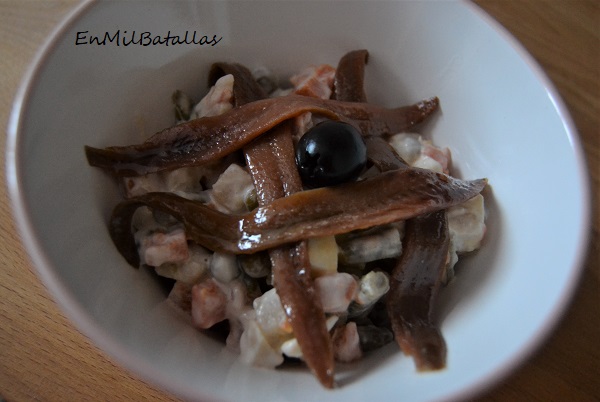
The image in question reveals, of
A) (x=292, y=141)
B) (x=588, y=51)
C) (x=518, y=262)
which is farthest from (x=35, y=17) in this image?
(x=588, y=51)

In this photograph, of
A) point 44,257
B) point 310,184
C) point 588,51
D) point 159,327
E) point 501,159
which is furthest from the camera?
point 588,51

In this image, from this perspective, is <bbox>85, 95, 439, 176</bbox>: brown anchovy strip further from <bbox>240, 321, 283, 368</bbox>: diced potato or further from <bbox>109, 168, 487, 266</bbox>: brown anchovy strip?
<bbox>240, 321, 283, 368</bbox>: diced potato

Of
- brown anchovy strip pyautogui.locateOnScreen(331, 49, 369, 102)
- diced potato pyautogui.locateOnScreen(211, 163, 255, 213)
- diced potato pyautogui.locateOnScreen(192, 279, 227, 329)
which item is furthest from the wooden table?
brown anchovy strip pyautogui.locateOnScreen(331, 49, 369, 102)

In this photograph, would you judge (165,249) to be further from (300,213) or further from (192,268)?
(300,213)

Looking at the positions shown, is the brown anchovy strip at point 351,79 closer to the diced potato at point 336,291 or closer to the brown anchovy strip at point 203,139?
the brown anchovy strip at point 203,139

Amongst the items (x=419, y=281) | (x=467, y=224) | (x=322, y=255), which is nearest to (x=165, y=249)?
(x=322, y=255)

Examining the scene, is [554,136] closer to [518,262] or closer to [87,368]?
[518,262]
